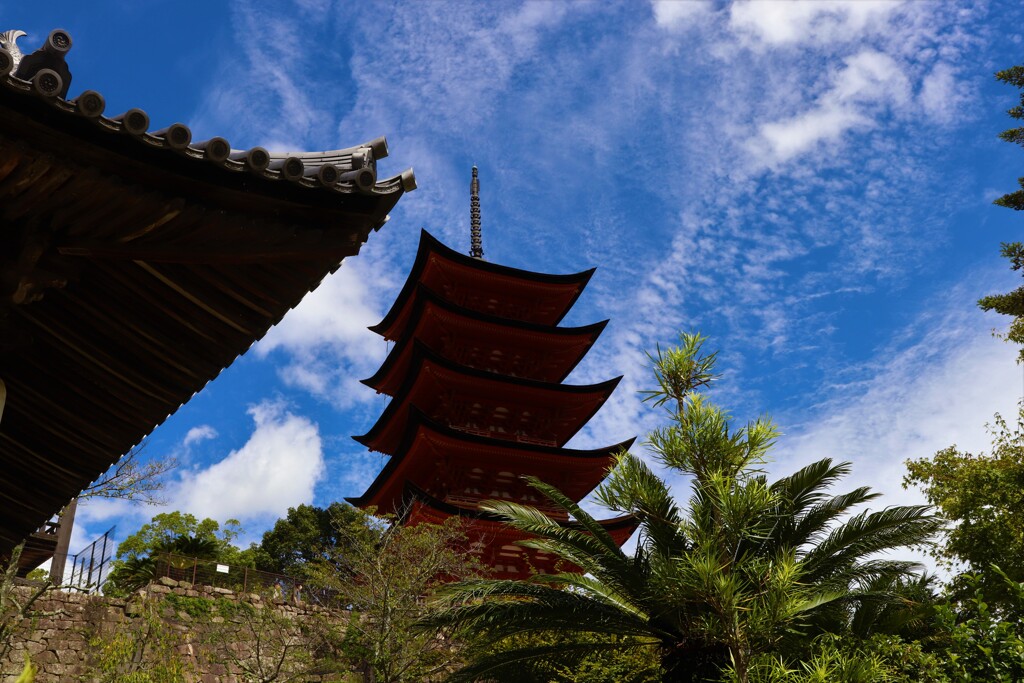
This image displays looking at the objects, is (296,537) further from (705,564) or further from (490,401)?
(705,564)

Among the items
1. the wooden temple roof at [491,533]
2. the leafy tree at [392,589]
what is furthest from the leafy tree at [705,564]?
the wooden temple roof at [491,533]

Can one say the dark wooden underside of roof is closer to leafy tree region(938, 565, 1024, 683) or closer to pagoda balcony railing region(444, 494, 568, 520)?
leafy tree region(938, 565, 1024, 683)

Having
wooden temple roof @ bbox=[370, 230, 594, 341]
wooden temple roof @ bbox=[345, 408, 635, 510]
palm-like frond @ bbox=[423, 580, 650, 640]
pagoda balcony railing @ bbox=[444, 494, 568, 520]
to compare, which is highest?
wooden temple roof @ bbox=[370, 230, 594, 341]

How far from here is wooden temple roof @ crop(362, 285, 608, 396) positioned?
23.5m

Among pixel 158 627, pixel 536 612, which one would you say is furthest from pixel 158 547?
pixel 536 612

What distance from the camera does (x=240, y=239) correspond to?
11.2 feet

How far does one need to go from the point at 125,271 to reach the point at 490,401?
19689 millimetres

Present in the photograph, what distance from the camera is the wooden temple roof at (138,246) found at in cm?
295

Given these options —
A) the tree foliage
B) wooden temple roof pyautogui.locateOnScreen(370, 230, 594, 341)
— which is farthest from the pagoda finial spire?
the tree foliage

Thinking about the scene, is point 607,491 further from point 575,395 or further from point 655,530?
point 575,395

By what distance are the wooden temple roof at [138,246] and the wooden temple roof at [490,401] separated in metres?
17.3

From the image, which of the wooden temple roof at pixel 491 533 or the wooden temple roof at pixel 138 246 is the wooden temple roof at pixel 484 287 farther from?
the wooden temple roof at pixel 138 246

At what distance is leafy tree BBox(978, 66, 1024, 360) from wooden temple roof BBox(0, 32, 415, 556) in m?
15.6

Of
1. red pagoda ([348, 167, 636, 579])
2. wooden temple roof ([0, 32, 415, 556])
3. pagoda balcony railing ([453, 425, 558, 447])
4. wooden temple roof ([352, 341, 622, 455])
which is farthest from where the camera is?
pagoda balcony railing ([453, 425, 558, 447])
